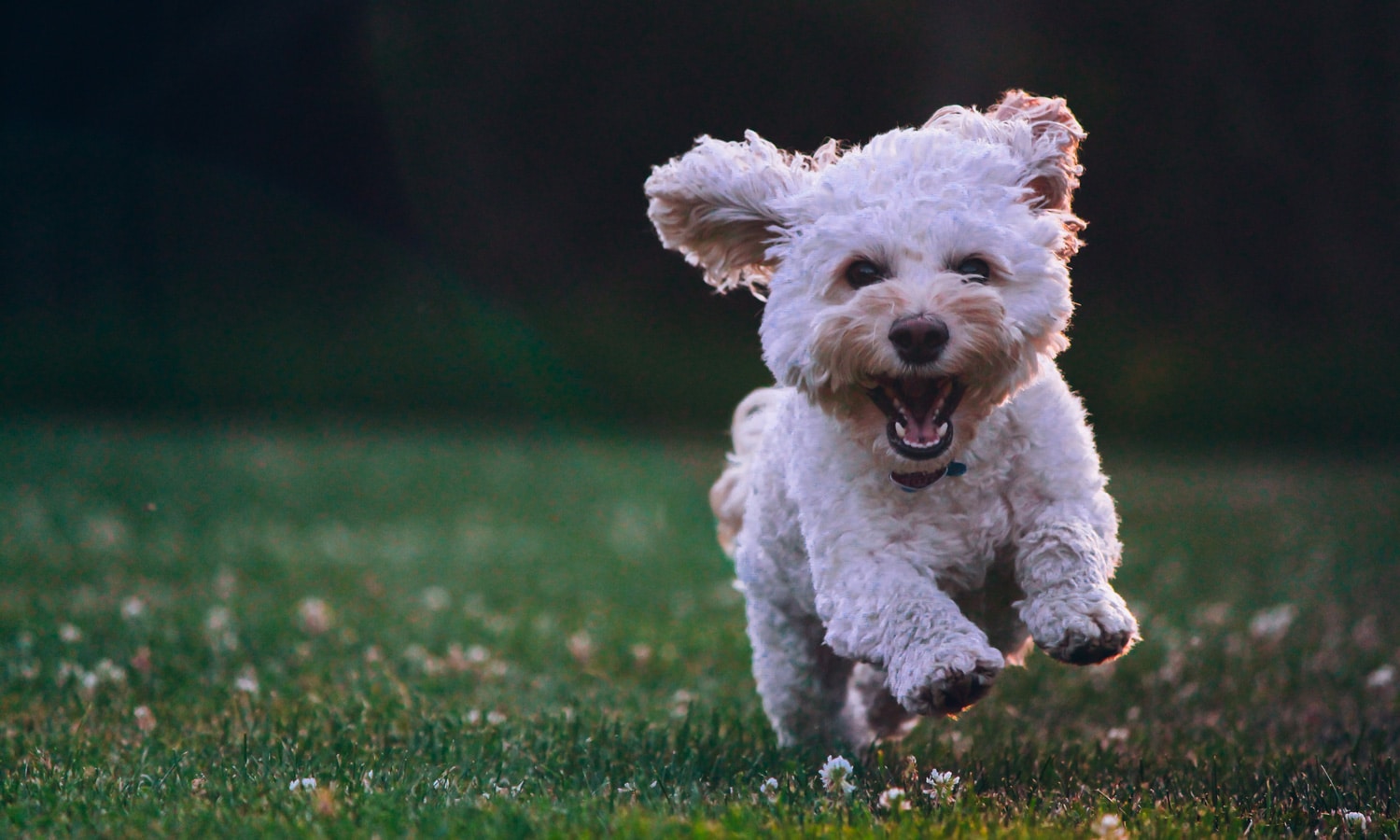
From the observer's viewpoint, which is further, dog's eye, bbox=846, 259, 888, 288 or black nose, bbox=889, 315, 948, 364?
dog's eye, bbox=846, 259, 888, 288

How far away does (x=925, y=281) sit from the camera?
307 cm

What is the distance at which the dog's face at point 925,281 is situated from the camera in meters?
3.01

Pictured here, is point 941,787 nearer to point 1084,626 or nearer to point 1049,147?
point 1084,626

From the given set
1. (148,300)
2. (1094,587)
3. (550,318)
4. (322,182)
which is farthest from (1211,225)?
(1094,587)

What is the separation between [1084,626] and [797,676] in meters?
1.20

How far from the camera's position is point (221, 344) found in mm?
17953

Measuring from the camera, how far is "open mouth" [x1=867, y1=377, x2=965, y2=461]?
308 centimetres

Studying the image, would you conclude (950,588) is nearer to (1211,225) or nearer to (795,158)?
(795,158)

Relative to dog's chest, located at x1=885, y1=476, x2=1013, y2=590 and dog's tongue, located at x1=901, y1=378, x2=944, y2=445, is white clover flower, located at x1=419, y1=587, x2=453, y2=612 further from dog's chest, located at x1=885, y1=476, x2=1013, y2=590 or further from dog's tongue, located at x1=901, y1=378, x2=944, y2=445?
dog's tongue, located at x1=901, y1=378, x2=944, y2=445

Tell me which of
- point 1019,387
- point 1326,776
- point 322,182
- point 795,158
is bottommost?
point 1326,776

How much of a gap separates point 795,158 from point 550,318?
1441 centimetres

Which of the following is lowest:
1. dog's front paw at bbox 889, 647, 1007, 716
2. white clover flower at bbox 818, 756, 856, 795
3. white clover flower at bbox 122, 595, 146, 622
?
white clover flower at bbox 122, 595, 146, 622

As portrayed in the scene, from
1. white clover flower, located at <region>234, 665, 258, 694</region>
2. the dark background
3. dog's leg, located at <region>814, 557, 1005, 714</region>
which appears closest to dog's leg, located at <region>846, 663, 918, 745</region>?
dog's leg, located at <region>814, 557, 1005, 714</region>

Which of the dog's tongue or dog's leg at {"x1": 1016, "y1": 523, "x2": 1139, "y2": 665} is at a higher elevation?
Result: the dog's tongue
